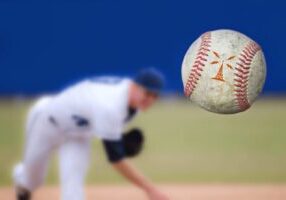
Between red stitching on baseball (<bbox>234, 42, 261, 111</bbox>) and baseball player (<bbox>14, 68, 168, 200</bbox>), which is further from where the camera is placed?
baseball player (<bbox>14, 68, 168, 200</bbox>)

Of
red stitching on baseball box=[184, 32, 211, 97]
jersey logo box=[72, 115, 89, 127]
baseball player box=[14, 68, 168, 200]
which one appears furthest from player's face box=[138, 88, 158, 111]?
red stitching on baseball box=[184, 32, 211, 97]

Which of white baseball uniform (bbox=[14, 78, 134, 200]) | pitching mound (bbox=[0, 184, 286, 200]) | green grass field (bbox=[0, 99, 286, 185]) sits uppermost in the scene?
green grass field (bbox=[0, 99, 286, 185])

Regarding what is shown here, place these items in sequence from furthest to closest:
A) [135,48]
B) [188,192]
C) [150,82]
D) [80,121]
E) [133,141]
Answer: [135,48]
[188,192]
[133,141]
[80,121]
[150,82]

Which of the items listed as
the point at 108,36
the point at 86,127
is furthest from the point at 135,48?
the point at 86,127

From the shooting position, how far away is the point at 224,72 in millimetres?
3123

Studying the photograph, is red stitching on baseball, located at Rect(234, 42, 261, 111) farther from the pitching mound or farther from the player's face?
the pitching mound

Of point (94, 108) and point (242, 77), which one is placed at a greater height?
point (94, 108)

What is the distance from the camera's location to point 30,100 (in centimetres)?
1292

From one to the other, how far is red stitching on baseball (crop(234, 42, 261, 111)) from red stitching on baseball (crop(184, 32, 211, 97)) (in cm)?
14

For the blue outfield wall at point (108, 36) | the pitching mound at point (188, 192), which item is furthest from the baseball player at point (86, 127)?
the blue outfield wall at point (108, 36)

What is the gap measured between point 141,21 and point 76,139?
3.54m

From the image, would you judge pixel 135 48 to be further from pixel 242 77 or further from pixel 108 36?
pixel 242 77

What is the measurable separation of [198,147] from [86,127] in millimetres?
5159

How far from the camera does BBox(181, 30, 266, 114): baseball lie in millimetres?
3137
